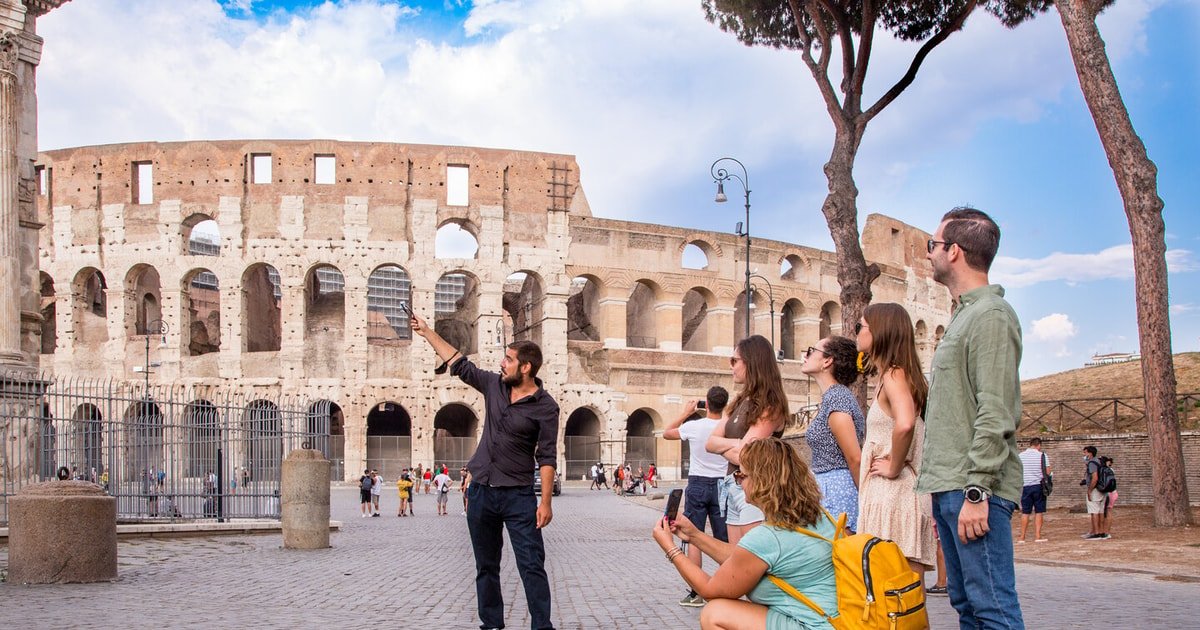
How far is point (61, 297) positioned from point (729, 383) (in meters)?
23.0

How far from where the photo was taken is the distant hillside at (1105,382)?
2509cm

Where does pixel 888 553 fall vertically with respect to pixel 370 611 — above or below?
above

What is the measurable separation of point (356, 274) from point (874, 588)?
3405 centimetres

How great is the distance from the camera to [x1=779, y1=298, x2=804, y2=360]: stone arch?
4247cm

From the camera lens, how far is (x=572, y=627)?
614 centimetres

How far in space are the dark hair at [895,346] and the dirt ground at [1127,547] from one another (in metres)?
6.09

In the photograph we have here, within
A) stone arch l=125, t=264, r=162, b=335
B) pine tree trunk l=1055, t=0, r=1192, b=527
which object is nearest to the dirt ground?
pine tree trunk l=1055, t=0, r=1192, b=527

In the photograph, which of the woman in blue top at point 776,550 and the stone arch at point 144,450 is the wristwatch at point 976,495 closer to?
the woman in blue top at point 776,550

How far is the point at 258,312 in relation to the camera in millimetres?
39438

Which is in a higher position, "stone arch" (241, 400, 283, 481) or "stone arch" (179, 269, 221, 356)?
"stone arch" (179, 269, 221, 356)

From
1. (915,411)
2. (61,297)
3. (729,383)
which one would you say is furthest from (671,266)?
(915,411)

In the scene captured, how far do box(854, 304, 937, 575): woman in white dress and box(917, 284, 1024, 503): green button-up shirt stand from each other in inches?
26.5

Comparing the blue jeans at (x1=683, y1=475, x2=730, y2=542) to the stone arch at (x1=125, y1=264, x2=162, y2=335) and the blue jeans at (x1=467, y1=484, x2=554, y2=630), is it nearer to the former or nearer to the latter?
the blue jeans at (x1=467, y1=484, x2=554, y2=630)

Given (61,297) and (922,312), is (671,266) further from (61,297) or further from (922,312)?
(61,297)
